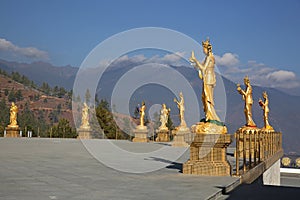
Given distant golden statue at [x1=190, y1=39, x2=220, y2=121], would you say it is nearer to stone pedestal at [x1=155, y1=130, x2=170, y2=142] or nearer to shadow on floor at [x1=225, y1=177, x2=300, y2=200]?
shadow on floor at [x1=225, y1=177, x2=300, y2=200]

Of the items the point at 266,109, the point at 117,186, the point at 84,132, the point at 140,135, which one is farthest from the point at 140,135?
the point at 117,186

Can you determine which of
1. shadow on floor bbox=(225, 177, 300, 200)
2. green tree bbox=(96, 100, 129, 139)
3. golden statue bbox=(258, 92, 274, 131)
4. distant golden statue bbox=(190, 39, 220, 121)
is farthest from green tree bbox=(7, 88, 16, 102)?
shadow on floor bbox=(225, 177, 300, 200)

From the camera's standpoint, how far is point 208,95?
26.9 feet

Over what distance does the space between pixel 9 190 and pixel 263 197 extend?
3.79 metres

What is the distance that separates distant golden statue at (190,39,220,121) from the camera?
8203mm

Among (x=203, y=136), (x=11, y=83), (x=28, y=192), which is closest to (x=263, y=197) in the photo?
(x=203, y=136)

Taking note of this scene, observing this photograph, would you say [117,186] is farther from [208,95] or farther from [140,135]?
[140,135]

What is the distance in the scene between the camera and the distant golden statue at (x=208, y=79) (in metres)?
8.20

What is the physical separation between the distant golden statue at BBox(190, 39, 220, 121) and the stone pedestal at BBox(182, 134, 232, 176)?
1.84ft

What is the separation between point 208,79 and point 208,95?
1.15 ft

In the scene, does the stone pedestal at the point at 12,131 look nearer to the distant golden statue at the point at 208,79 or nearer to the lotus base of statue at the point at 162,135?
the lotus base of statue at the point at 162,135

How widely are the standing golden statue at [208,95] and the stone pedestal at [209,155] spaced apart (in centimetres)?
25

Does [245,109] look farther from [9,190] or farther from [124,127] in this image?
[124,127]

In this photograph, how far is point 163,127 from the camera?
30.1 metres
